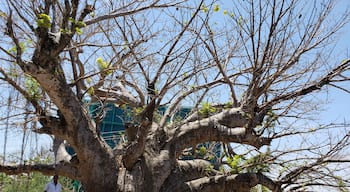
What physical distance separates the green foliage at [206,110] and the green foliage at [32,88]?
227 cm

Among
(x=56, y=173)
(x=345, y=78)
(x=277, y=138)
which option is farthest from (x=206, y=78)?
(x=56, y=173)

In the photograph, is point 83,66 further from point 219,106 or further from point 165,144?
point 219,106

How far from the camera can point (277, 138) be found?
5609 mm

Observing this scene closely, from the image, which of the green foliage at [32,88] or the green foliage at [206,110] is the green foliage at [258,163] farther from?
the green foliage at [32,88]

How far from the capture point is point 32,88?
5125 millimetres

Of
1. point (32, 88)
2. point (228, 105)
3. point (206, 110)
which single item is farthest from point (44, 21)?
point (228, 105)

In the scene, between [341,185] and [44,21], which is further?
[341,185]

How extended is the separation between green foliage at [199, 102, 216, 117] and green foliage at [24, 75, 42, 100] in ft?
7.43

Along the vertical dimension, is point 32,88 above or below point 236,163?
above

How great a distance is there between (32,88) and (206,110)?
7.87 ft

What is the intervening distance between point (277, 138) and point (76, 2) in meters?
3.01

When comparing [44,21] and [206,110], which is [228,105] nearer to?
[206,110]

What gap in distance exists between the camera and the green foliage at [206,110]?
20.2ft

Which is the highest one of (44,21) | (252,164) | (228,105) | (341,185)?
(44,21)
